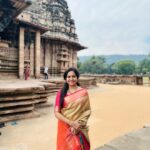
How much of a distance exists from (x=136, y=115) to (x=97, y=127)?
88.5 inches

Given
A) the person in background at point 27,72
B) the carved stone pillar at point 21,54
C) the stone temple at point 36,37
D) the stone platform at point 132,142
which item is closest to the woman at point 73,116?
the stone platform at point 132,142

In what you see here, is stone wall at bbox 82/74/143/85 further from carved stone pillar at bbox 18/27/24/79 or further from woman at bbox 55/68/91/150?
woman at bbox 55/68/91/150

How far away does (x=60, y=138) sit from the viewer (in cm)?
252

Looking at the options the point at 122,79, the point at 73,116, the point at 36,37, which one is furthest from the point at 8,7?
the point at 122,79

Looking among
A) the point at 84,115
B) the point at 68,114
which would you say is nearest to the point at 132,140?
the point at 84,115

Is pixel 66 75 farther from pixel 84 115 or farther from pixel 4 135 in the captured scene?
pixel 4 135

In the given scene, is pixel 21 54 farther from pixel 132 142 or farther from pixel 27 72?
pixel 132 142

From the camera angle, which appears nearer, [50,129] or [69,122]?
[69,122]

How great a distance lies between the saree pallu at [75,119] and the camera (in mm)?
2410

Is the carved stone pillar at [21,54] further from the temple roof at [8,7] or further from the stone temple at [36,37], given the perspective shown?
the temple roof at [8,7]

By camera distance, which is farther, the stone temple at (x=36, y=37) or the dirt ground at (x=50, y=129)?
the stone temple at (x=36, y=37)

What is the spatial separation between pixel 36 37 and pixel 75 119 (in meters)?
13.1

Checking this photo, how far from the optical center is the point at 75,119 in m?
2.47

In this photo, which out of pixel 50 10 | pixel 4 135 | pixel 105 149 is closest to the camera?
pixel 105 149
